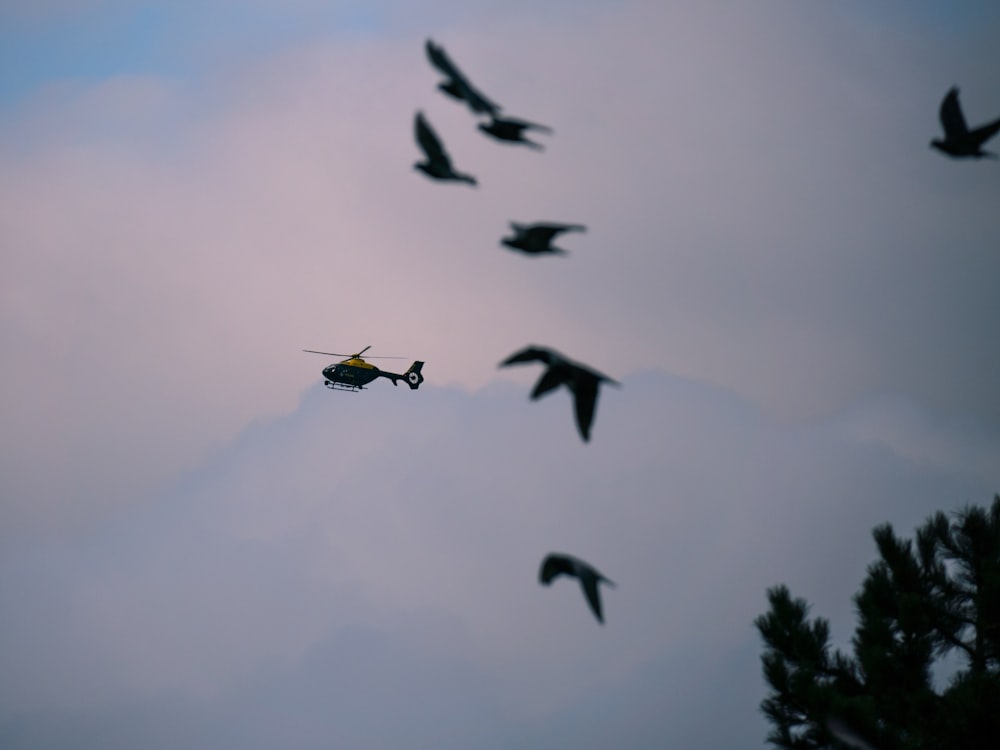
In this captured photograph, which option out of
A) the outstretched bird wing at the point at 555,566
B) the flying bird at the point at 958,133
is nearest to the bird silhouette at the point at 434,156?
the outstretched bird wing at the point at 555,566

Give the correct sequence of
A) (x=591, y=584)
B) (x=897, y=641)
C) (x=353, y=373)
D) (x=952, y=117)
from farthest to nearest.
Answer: (x=353, y=373)
(x=897, y=641)
(x=952, y=117)
(x=591, y=584)

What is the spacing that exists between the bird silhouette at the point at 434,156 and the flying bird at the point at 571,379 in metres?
2.76

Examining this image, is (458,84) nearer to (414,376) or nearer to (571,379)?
(571,379)

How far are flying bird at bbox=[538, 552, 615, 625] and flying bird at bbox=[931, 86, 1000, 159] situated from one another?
7.97 m

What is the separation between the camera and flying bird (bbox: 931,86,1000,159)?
61.1ft

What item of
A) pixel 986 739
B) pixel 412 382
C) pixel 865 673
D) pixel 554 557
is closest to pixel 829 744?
pixel 865 673

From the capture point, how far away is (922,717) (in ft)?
86.0

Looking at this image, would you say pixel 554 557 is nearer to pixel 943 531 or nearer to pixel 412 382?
pixel 943 531

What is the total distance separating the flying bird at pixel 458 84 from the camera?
16969 mm

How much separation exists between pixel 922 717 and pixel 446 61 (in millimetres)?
16807

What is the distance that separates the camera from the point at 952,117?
1969 cm

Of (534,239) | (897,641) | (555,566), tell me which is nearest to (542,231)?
(534,239)

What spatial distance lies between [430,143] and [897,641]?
16341 mm

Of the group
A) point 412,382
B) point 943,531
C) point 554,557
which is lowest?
point 554,557
